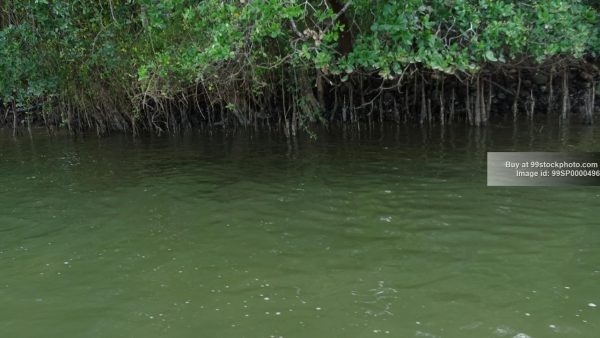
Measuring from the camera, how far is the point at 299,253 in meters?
4.69

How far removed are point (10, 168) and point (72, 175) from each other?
4.85 feet

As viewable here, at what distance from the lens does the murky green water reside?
3.58m

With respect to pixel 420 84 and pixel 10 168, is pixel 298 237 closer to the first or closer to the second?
pixel 10 168

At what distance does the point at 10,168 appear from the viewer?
913 centimetres

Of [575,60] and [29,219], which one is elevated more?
[575,60]

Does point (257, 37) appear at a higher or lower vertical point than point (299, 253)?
higher

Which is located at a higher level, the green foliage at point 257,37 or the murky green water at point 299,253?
the green foliage at point 257,37

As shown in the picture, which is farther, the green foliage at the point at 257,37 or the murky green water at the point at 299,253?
the green foliage at the point at 257,37

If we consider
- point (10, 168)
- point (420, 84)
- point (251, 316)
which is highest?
point (420, 84)

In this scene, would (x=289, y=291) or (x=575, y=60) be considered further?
(x=575, y=60)

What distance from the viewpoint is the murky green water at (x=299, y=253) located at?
3.58 meters

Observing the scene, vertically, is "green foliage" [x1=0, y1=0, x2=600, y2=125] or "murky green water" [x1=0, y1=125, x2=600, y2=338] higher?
"green foliage" [x1=0, y1=0, x2=600, y2=125]

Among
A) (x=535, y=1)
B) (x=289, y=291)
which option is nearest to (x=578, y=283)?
(x=289, y=291)

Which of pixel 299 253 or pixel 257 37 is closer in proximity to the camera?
pixel 299 253
